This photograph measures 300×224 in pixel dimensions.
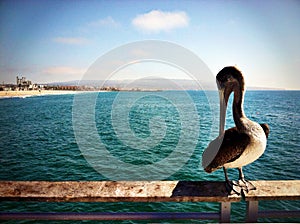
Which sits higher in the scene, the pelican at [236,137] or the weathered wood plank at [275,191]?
the pelican at [236,137]

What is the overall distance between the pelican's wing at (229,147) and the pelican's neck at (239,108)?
9 cm

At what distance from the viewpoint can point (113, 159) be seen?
13.4 m

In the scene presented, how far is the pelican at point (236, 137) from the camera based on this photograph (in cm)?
207

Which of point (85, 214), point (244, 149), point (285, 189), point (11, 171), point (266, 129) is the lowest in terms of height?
point (11, 171)

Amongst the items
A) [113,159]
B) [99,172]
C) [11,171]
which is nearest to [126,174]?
[99,172]

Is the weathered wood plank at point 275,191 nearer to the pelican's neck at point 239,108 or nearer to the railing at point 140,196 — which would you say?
the railing at point 140,196

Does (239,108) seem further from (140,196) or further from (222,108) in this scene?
(140,196)

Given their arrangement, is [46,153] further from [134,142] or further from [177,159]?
[177,159]

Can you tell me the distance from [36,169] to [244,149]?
12056 mm

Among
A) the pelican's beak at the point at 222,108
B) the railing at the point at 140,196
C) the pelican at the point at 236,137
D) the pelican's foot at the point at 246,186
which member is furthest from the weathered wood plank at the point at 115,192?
the pelican's beak at the point at 222,108

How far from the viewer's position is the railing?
5.63 ft

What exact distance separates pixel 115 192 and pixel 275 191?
4.08 feet

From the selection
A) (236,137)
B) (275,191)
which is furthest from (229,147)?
(275,191)

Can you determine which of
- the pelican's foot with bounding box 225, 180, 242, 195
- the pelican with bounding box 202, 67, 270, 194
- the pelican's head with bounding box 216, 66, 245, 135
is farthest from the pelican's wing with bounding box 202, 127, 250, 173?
the pelican's foot with bounding box 225, 180, 242, 195
